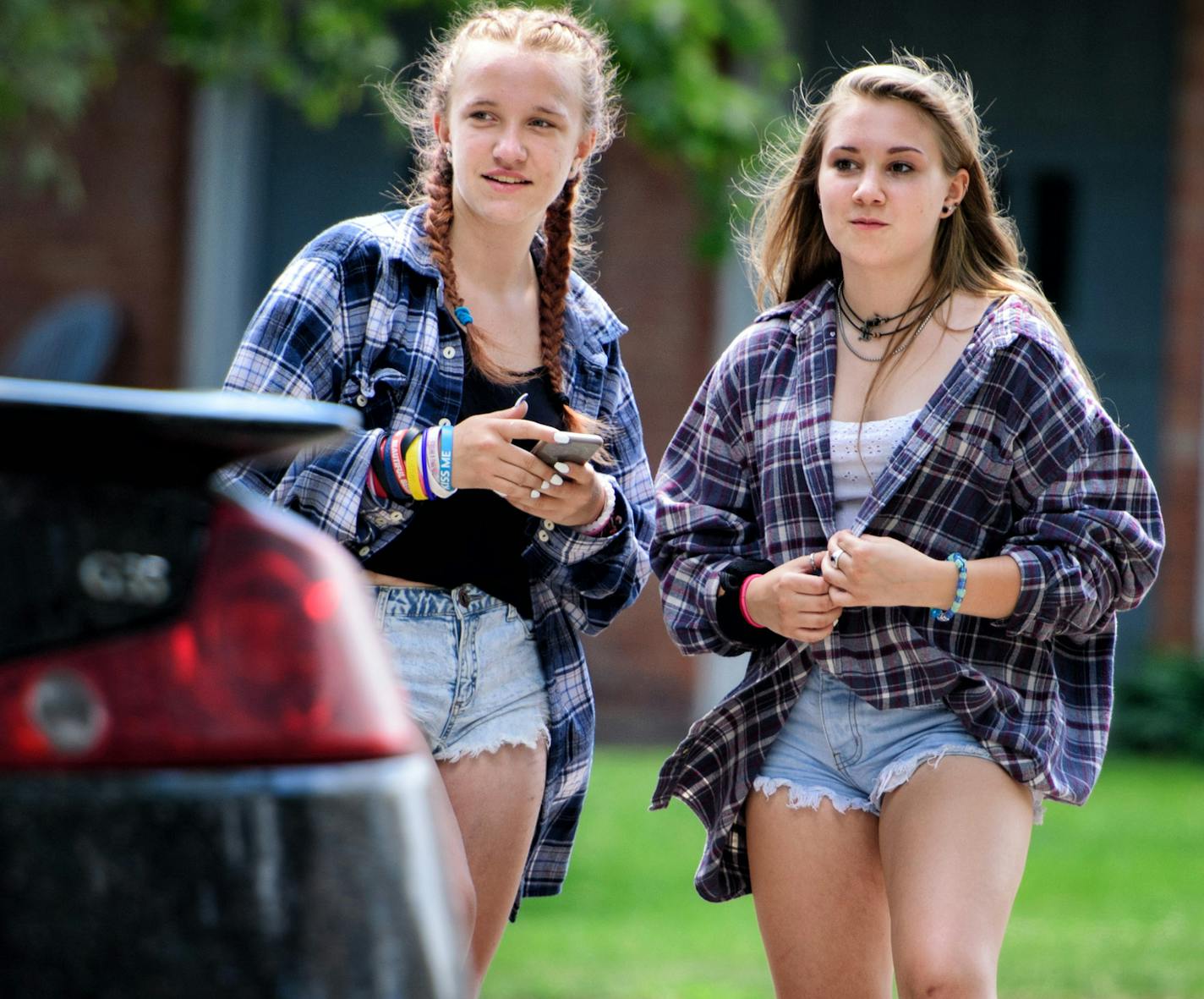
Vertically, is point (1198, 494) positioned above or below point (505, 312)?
below

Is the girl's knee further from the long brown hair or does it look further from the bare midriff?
the long brown hair

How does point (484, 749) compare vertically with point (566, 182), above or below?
below

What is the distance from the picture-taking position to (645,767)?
10.5 m

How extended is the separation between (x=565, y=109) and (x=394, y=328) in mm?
526

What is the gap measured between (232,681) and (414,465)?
158 centimetres

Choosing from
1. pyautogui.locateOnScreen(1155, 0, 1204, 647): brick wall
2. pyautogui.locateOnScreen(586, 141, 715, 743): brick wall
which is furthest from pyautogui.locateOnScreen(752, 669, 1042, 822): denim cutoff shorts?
pyautogui.locateOnScreen(1155, 0, 1204, 647): brick wall

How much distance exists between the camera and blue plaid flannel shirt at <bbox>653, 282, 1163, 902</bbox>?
10.3 feet

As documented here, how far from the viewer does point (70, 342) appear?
12.1m

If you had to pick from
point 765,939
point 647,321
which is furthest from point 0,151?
point 765,939

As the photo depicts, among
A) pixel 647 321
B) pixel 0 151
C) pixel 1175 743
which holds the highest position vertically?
pixel 0 151

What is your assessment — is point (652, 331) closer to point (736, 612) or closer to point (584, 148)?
point (584, 148)

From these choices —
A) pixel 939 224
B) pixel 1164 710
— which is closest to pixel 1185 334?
pixel 1164 710

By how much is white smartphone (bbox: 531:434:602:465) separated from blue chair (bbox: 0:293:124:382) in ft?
30.5

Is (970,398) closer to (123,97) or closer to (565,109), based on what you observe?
(565,109)
